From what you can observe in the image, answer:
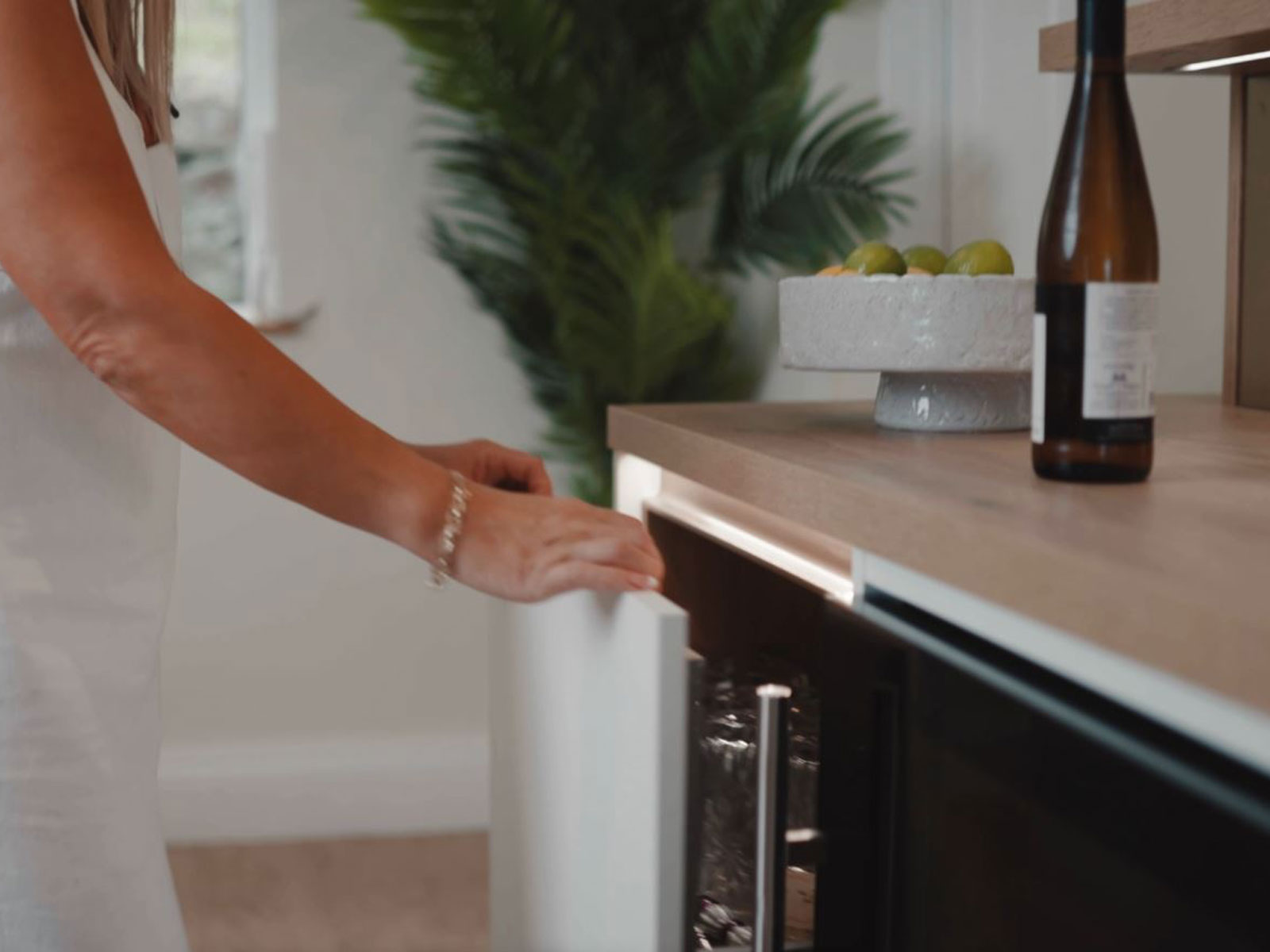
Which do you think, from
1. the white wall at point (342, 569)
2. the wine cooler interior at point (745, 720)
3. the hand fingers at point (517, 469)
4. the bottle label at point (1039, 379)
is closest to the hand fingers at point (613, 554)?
the wine cooler interior at point (745, 720)

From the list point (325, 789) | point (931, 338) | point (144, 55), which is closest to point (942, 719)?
point (931, 338)

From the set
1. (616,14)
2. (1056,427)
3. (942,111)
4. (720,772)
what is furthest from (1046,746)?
(616,14)

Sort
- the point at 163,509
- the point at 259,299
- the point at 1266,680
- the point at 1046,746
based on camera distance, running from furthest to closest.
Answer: the point at 259,299 → the point at 163,509 → the point at 1046,746 → the point at 1266,680

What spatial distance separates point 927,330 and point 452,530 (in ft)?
1.51

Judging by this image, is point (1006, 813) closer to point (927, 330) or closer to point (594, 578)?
point (594, 578)

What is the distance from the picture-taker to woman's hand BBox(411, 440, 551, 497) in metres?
1.25

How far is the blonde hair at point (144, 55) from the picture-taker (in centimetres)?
108

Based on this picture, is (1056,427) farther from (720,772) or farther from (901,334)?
(720,772)

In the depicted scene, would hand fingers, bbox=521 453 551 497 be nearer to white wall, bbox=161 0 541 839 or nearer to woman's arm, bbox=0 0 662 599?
woman's arm, bbox=0 0 662 599

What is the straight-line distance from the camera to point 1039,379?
953 mm

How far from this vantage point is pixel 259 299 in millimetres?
3295

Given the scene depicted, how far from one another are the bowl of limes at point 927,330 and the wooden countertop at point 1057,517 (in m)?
0.03

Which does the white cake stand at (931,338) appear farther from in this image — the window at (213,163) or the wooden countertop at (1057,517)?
the window at (213,163)

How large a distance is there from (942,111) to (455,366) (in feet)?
3.83
